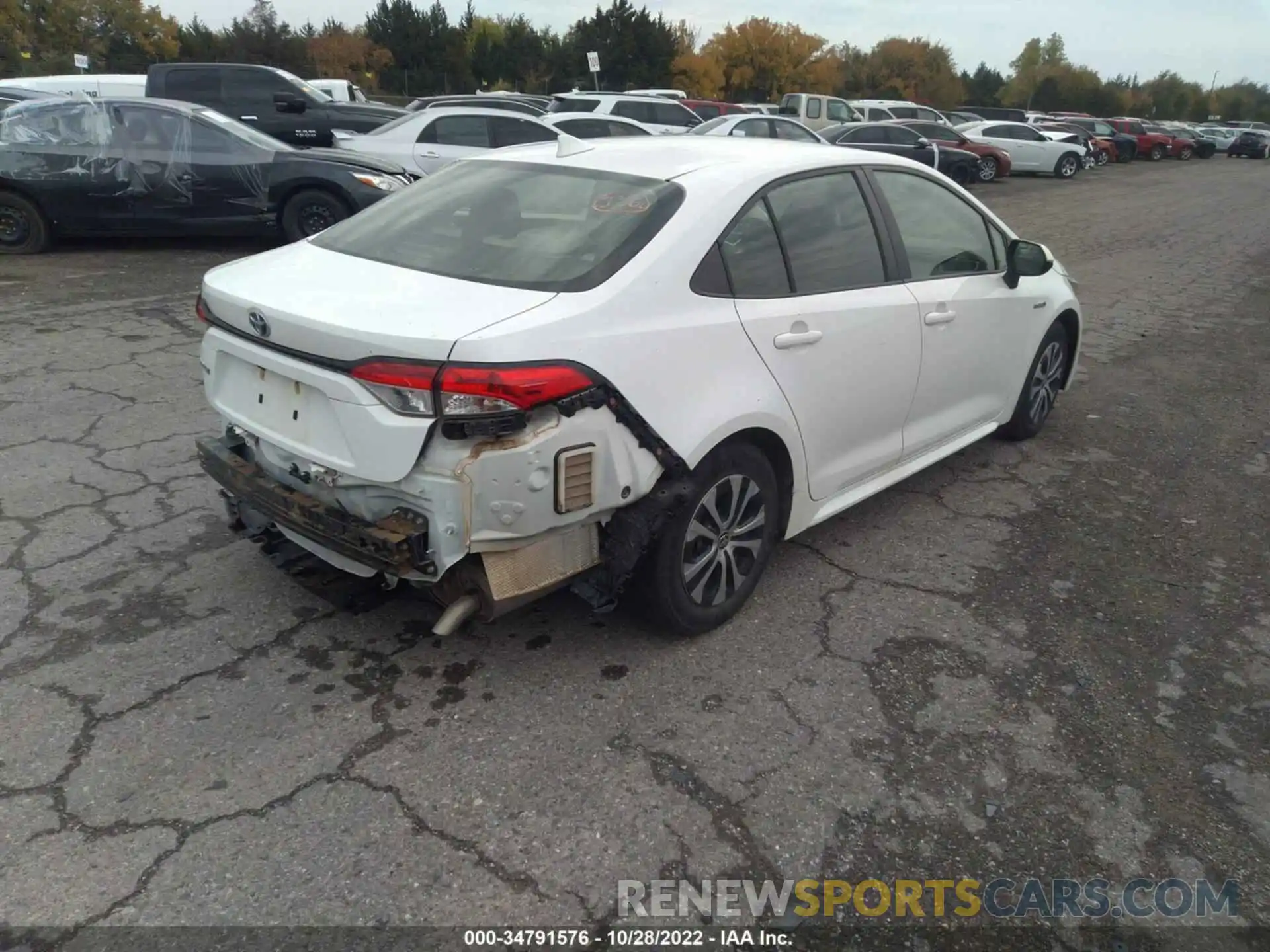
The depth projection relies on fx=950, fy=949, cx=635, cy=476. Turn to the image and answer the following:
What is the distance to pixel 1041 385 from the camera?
5461mm

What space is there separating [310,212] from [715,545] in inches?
303

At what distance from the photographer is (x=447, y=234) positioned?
334 centimetres

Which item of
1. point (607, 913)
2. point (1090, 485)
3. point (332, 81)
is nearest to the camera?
point (607, 913)

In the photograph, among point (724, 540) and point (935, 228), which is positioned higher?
point (935, 228)

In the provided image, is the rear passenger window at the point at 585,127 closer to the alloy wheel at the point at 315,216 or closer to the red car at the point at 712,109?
the alloy wheel at the point at 315,216

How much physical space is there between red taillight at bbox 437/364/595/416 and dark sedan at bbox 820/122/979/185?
62.5ft

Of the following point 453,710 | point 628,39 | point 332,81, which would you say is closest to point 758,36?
point 628,39

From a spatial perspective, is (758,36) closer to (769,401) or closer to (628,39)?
(628,39)

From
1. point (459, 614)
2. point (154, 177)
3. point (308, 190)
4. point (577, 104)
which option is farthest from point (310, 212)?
point (577, 104)

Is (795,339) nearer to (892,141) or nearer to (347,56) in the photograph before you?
(892,141)

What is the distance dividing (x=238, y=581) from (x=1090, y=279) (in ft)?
35.2

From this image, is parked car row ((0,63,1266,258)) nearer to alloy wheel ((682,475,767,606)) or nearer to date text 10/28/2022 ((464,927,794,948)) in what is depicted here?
alloy wheel ((682,475,767,606))

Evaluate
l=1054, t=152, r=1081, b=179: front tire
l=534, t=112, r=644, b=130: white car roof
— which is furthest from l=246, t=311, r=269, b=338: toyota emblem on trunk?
l=1054, t=152, r=1081, b=179: front tire

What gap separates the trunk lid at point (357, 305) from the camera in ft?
8.71
